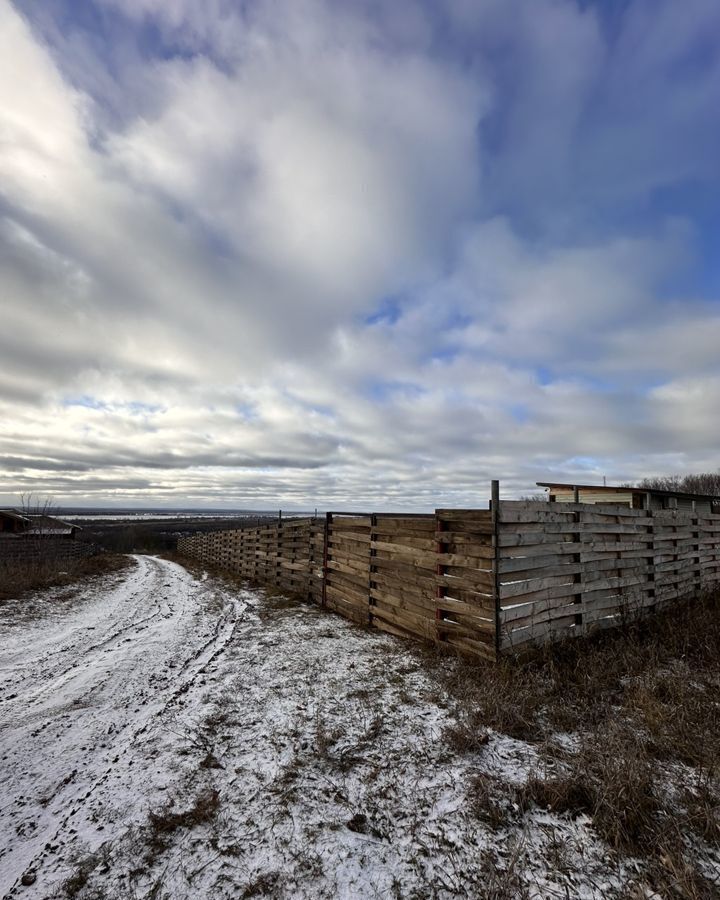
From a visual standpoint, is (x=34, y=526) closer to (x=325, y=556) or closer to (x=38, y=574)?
(x=38, y=574)

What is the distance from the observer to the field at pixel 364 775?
2445 mm

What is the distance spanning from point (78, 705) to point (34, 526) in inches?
1201

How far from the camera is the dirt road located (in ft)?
9.52

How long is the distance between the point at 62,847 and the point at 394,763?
7.92ft

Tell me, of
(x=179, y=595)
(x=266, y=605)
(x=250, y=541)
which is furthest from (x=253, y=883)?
(x=250, y=541)

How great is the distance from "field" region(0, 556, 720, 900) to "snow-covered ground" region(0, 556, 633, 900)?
0.05 feet

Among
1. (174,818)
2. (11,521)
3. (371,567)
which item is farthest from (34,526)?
(174,818)

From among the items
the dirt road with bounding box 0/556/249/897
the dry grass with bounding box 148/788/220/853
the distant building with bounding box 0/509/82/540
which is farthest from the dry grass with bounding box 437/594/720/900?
the distant building with bounding box 0/509/82/540

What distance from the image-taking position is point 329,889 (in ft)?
7.75

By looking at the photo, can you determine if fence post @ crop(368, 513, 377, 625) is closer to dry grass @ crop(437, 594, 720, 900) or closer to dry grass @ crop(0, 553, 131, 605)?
dry grass @ crop(437, 594, 720, 900)

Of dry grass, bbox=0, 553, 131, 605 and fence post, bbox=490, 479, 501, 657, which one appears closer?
fence post, bbox=490, 479, 501, 657

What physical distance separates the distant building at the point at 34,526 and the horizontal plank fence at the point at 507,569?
2349cm

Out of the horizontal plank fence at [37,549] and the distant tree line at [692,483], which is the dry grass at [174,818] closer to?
the horizontal plank fence at [37,549]

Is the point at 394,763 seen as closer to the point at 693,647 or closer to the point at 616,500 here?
the point at 693,647
